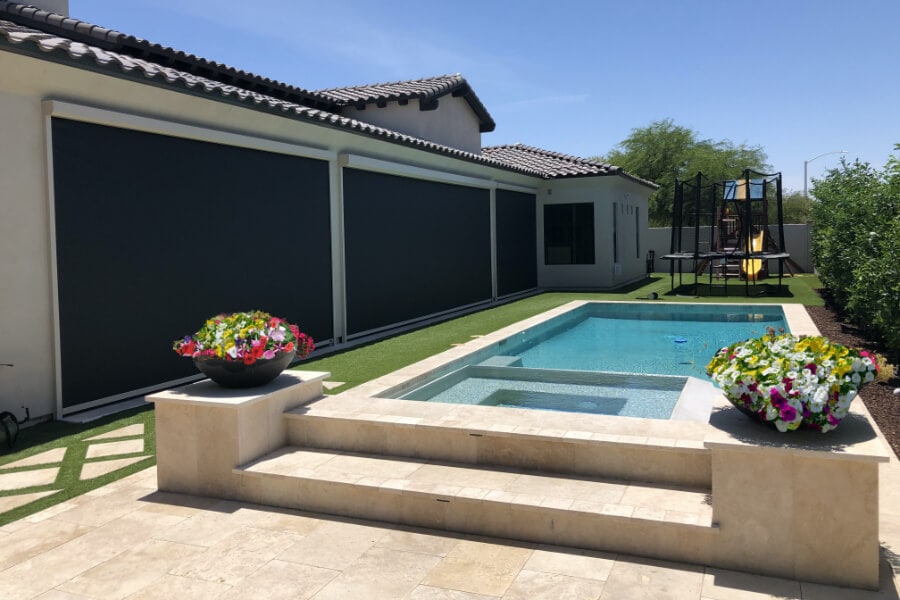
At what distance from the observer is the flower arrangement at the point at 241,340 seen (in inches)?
205

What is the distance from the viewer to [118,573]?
153 inches

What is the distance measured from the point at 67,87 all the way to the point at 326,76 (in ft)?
55.9

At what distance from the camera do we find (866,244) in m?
10.3

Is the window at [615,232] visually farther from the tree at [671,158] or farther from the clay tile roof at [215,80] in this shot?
the tree at [671,158]

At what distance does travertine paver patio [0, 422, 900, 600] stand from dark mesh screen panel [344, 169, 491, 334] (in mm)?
6944

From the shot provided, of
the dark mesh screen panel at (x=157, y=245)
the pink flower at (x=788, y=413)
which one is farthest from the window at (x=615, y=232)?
the pink flower at (x=788, y=413)

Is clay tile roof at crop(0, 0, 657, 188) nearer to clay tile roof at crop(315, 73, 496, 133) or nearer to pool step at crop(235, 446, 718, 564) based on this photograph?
clay tile roof at crop(315, 73, 496, 133)

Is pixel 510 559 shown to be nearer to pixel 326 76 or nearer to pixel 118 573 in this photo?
pixel 118 573

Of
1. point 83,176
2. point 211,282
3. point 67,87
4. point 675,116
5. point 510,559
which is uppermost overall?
point 675,116

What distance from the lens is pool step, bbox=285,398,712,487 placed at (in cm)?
461

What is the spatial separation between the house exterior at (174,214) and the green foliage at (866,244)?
7.11 metres

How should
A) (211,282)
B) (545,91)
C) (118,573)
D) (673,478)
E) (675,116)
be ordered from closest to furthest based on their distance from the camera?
(118,573) → (673,478) → (211,282) → (545,91) → (675,116)

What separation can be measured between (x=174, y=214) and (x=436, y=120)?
10.7m

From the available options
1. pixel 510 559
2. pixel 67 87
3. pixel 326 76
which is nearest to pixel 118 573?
pixel 510 559
